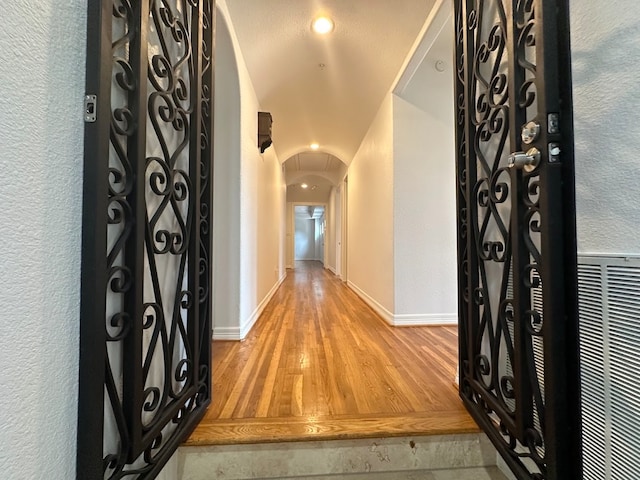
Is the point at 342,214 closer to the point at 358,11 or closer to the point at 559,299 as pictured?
the point at 358,11

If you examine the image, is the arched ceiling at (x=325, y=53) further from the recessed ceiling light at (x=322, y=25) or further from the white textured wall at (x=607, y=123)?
the white textured wall at (x=607, y=123)

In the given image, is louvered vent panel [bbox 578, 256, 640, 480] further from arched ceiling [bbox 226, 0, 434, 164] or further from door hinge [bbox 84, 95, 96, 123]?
arched ceiling [bbox 226, 0, 434, 164]

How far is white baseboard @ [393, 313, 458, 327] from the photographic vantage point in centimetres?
253

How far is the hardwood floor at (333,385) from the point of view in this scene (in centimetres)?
107

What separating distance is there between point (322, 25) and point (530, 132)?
1837mm

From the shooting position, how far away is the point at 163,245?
0.98 metres

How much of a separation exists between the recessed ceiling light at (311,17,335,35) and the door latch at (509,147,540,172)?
181cm

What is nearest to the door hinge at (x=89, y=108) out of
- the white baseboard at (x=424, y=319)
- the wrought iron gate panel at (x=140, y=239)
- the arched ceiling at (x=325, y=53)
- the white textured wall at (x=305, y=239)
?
the wrought iron gate panel at (x=140, y=239)

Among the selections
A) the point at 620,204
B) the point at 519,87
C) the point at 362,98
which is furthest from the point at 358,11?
the point at 620,204

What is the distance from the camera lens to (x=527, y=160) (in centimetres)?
74

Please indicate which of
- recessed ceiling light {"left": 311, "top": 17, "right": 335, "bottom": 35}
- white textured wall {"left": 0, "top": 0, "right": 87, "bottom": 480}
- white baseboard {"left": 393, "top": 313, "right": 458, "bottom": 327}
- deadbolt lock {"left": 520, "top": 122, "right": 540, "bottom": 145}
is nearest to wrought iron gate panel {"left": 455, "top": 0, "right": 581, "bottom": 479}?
deadbolt lock {"left": 520, "top": 122, "right": 540, "bottom": 145}

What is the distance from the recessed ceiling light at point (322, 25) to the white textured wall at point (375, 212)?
3.11 ft

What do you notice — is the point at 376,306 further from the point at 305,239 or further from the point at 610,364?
the point at 305,239

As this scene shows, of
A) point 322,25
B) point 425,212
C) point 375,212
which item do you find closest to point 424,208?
point 425,212
